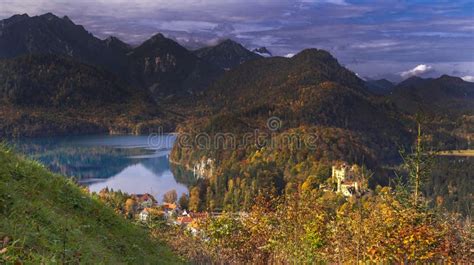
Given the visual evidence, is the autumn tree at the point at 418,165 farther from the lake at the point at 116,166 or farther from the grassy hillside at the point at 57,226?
the lake at the point at 116,166

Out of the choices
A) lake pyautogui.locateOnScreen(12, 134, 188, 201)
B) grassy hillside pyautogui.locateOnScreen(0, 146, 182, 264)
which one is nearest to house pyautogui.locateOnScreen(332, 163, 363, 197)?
grassy hillside pyautogui.locateOnScreen(0, 146, 182, 264)

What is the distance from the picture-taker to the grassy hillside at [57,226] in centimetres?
445

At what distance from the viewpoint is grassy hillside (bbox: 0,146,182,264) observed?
4453 millimetres

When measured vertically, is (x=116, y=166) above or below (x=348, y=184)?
below

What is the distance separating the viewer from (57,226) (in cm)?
541

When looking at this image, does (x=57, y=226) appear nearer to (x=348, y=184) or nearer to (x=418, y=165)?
(x=418, y=165)

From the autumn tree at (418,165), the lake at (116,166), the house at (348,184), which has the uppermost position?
the autumn tree at (418,165)

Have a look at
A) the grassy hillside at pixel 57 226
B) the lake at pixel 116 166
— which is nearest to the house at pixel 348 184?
the grassy hillside at pixel 57 226

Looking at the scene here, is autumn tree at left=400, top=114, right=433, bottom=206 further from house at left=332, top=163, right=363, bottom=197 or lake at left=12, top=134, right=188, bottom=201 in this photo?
lake at left=12, top=134, right=188, bottom=201

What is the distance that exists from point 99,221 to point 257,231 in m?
3.58

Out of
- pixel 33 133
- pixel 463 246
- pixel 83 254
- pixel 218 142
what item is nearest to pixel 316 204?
pixel 463 246

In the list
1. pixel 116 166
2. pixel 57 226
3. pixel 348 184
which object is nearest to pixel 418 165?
pixel 57 226

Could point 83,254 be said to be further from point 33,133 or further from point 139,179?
point 33,133

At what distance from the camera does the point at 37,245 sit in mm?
4520
